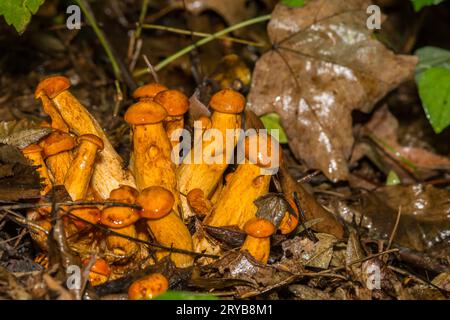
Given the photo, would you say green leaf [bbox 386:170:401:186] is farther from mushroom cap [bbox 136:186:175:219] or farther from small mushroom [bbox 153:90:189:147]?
mushroom cap [bbox 136:186:175:219]

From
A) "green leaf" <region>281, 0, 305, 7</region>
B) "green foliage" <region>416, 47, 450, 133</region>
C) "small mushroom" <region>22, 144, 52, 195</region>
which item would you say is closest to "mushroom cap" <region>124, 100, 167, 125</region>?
"small mushroom" <region>22, 144, 52, 195</region>

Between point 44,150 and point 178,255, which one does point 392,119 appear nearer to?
point 178,255

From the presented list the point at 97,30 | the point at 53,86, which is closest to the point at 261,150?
the point at 53,86

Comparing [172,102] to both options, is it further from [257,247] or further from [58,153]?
[257,247]

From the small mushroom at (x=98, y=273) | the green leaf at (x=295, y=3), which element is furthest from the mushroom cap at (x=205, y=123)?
the green leaf at (x=295, y=3)

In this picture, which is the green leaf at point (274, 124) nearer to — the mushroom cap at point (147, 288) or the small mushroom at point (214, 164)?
the small mushroom at point (214, 164)
